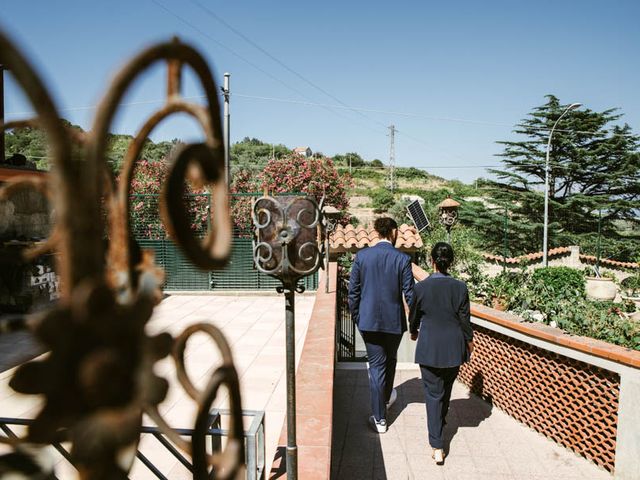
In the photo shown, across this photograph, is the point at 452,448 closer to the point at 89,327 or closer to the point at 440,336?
the point at 440,336

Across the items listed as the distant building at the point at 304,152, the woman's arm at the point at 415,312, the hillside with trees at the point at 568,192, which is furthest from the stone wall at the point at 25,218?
the hillside with trees at the point at 568,192

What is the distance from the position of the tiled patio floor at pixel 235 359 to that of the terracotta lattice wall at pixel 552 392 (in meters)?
2.31

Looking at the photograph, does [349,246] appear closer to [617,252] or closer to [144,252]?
[144,252]

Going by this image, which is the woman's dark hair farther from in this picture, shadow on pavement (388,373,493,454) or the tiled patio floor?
the tiled patio floor

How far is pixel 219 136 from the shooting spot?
26.1 inches

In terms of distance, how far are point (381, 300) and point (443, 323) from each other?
23.4 inches

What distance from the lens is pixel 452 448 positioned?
4.23m

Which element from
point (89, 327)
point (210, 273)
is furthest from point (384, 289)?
point (210, 273)

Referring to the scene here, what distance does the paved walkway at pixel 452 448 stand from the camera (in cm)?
383

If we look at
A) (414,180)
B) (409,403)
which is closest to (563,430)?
(409,403)

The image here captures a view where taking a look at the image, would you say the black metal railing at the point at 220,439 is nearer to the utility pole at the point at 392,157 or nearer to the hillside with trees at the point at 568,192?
the hillside with trees at the point at 568,192

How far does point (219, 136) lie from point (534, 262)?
21671mm

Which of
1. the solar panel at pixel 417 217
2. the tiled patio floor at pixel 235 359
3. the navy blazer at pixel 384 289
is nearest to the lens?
the tiled patio floor at pixel 235 359

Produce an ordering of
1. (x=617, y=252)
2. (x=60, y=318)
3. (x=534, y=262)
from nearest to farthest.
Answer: (x=60, y=318)
(x=534, y=262)
(x=617, y=252)
